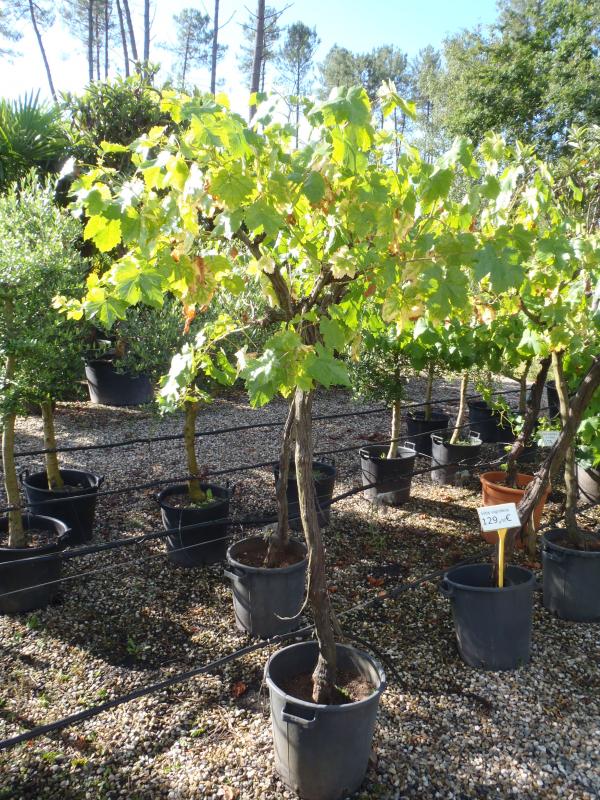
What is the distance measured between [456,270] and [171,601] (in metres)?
2.58

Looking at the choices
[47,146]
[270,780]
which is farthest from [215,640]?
[47,146]

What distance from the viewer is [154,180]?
69.0 inches

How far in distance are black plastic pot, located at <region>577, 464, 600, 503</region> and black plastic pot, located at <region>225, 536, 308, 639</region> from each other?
9.62 feet

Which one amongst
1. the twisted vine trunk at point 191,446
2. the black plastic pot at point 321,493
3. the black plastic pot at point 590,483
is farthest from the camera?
the black plastic pot at point 590,483

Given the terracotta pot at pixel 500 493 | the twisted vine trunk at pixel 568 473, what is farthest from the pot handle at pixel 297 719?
the terracotta pot at pixel 500 493

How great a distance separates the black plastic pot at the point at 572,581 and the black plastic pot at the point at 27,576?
273 cm

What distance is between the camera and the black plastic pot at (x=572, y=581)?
3.28 meters

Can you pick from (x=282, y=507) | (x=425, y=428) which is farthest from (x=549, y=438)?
(x=425, y=428)

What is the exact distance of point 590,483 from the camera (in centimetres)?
546

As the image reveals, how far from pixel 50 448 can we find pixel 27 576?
111cm

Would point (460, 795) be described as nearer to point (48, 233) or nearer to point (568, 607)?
point (568, 607)

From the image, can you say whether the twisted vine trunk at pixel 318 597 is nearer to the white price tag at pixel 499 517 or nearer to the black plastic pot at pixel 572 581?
the white price tag at pixel 499 517

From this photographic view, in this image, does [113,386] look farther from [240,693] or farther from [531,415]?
[240,693]

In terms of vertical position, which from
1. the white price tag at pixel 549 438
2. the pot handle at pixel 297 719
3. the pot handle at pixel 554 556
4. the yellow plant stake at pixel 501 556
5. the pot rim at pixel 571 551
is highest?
the white price tag at pixel 549 438
